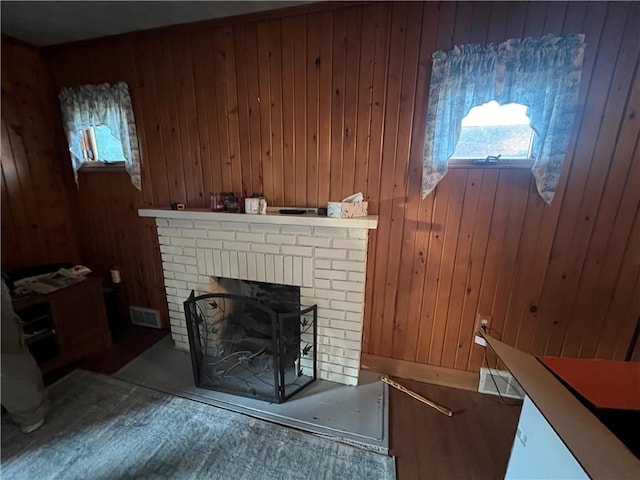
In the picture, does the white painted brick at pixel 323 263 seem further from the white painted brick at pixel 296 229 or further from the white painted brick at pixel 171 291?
the white painted brick at pixel 171 291

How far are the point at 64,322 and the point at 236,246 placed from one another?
134 cm

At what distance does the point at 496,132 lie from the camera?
62.7 inches

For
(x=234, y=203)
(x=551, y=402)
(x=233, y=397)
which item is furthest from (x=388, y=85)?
(x=233, y=397)

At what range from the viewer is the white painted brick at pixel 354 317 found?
180 centimetres

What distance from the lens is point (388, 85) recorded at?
1.62m

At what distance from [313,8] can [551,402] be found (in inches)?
84.3

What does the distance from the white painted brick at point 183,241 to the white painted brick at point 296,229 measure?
709mm

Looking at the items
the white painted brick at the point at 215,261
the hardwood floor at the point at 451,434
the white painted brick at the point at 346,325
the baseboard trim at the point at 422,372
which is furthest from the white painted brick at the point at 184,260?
the hardwood floor at the point at 451,434

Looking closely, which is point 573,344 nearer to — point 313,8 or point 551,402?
point 551,402

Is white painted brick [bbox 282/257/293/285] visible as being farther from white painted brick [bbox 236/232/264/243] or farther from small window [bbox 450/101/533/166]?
small window [bbox 450/101/533/166]

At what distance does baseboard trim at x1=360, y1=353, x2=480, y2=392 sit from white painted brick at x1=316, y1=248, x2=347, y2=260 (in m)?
0.88

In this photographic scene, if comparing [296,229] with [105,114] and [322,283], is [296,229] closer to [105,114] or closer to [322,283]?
[322,283]

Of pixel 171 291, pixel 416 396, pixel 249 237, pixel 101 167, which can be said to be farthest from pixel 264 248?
pixel 101 167

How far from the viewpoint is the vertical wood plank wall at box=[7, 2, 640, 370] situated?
4.75 ft
